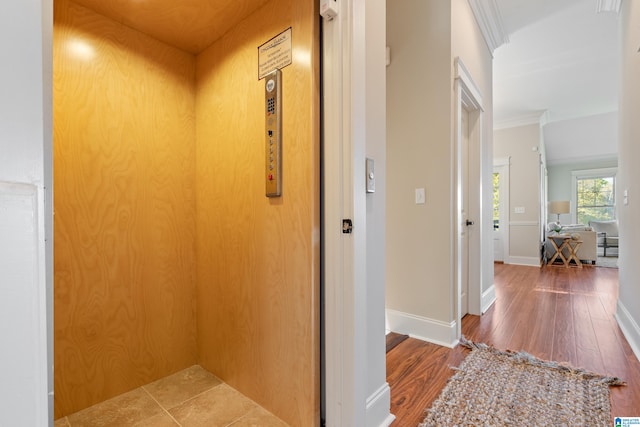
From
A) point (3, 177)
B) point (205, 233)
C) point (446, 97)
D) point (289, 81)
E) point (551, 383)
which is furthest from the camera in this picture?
point (446, 97)

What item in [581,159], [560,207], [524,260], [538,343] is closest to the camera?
[538,343]

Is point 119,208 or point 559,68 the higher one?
point 559,68

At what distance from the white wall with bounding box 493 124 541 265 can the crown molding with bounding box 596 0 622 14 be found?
133 inches

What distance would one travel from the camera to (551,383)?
170cm

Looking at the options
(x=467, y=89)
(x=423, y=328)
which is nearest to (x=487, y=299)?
(x=423, y=328)

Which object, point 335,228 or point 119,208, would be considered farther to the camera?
point 119,208

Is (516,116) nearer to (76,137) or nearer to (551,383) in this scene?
(551,383)

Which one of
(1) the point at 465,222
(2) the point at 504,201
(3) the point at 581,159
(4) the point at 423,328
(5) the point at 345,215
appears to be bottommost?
(4) the point at 423,328

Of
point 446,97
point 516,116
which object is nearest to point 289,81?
point 446,97

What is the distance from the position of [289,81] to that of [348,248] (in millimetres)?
767

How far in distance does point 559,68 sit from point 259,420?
215 inches

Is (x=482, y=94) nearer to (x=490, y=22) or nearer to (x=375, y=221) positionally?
(x=490, y=22)

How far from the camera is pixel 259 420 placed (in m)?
1.41

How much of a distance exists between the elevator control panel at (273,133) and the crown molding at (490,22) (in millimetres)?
2399
